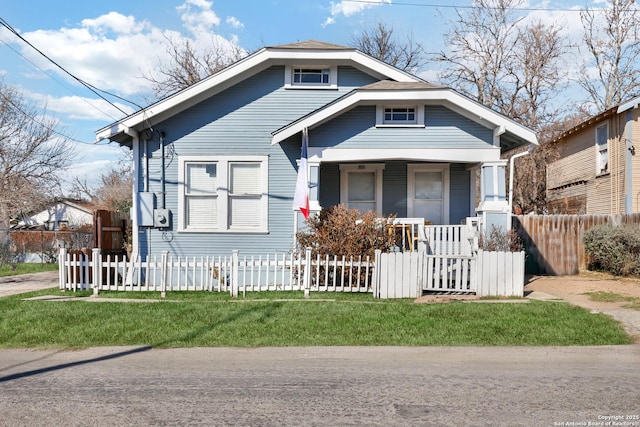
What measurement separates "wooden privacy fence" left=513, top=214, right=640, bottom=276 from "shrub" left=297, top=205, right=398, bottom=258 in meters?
6.55

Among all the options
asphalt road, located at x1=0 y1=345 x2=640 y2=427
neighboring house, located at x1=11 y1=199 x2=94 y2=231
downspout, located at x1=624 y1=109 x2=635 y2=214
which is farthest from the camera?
neighboring house, located at x1=11 y1=199 x2=94 y2=231

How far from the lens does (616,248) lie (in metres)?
14.3

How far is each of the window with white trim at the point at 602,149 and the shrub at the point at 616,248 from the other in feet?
22.6

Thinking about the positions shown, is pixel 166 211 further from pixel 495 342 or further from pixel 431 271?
pixel 495 342

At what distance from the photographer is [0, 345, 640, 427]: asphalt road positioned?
4.52 metres

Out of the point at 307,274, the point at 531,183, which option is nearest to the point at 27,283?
the point at 307,274

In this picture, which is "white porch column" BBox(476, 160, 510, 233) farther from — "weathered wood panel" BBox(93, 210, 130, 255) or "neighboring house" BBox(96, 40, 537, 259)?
"weathered wood panel" BBox(93, 210, 130, 255)

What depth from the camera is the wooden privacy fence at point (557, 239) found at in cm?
1612

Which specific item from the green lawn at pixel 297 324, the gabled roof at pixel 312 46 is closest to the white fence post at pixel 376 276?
the green lawn at pixel 297 324

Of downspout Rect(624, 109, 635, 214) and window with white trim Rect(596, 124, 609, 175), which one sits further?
window with white trim Rect(596, 124, 609, 175)

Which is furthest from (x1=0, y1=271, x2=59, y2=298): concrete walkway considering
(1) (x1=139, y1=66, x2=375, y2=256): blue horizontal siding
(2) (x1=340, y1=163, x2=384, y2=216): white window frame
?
(2) (x1=340, y1=163, x2=384, y2=216): white window frame

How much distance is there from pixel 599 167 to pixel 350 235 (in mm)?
14976

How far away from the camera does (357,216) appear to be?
11.9 m

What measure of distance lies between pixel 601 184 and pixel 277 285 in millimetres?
15909
